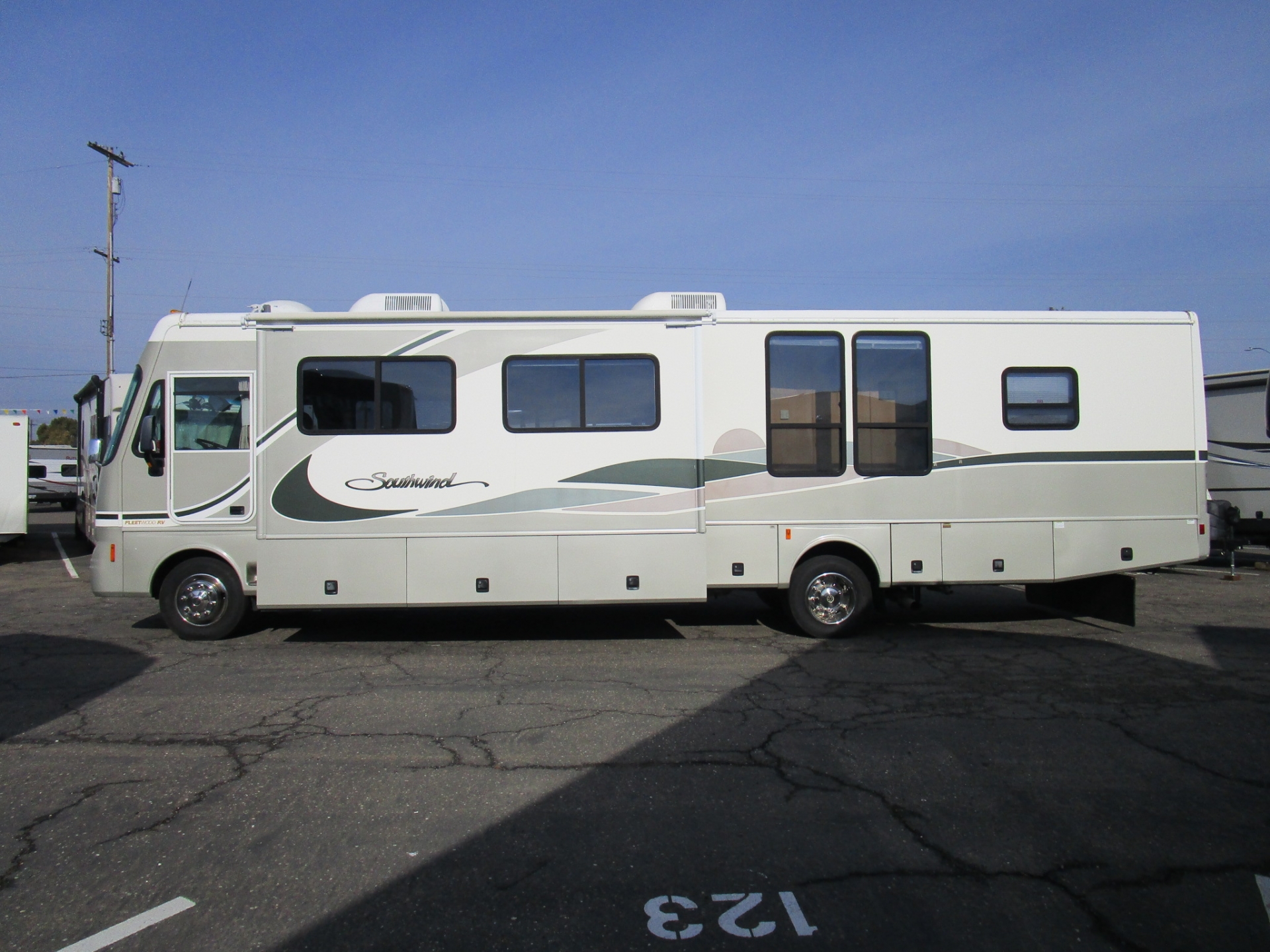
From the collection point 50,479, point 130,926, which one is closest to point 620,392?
point 130,926

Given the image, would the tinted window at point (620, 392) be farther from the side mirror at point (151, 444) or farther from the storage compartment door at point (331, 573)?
the side mirror at point (151, 444)

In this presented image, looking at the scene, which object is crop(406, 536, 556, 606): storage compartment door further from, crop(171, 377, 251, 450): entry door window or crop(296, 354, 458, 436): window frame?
crop(171, 377, 251, 450): entry door window

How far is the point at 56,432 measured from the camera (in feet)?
231

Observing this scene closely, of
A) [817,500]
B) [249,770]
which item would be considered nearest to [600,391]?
[817,500]

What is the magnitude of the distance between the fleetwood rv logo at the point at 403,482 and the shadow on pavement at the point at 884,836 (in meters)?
Answer: 3.33

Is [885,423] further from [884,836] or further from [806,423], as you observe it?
[884,836]

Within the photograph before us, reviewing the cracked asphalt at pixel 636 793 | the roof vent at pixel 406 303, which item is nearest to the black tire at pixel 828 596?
the cracked asphalt at pixel 636 793

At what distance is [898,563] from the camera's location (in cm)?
A: 823

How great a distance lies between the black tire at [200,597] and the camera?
8094 mm

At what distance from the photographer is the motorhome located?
13312mm

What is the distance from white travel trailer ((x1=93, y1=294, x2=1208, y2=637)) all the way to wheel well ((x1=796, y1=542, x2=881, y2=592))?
0.08ft

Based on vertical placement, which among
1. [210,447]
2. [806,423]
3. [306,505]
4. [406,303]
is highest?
[406,303]

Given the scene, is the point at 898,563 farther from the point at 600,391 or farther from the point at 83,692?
the point at 83,692

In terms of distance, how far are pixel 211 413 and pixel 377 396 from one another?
165 cm
